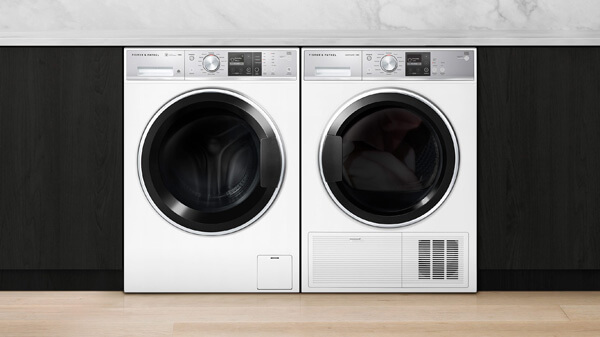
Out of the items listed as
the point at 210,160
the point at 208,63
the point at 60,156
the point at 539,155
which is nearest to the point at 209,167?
the point at 210,160

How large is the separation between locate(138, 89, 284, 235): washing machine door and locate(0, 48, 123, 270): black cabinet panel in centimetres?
15

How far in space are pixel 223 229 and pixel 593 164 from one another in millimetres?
1348

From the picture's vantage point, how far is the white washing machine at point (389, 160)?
2.00m

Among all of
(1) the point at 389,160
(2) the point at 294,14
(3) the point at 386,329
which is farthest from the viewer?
(2) the point at 294,14

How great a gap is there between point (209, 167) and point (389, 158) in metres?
0.64

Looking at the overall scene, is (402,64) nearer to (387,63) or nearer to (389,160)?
(387,63)

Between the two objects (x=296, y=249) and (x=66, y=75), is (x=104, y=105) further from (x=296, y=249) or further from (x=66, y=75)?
(x=296, y=249)

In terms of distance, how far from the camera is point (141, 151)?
1999 millimetres

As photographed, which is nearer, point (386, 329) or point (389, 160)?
point (386, 329)

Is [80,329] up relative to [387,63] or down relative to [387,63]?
down

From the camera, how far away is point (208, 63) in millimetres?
2008

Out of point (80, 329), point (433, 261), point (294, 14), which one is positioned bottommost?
point (80, 329)

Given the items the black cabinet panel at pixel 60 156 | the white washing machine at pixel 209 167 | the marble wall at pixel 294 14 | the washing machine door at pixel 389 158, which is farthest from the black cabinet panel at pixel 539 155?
→ the black cabinet panel at pixel 60 156

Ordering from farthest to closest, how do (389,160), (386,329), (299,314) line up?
(389,160)
(299,314)
(386,329)
